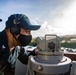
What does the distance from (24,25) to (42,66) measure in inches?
18.6

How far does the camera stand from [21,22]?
1.51 meters

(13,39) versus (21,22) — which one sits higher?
(21,22)

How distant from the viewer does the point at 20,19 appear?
153cm

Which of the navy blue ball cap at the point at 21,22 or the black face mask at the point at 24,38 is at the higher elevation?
the navy blue ball cap at the point at 21,22

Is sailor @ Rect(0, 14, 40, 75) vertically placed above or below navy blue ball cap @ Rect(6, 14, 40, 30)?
below

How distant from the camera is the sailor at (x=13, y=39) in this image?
4.91ft

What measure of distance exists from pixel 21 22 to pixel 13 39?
173mm

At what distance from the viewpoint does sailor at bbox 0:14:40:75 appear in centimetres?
150

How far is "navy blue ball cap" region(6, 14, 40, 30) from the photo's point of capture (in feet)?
4.91

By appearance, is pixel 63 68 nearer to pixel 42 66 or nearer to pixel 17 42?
pixel 42 66

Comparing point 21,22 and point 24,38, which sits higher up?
point 21,22

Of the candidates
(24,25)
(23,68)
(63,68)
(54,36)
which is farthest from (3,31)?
(63,68)

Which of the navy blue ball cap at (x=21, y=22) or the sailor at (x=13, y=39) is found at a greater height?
the navy blue ball cap at (x=21, y=22)

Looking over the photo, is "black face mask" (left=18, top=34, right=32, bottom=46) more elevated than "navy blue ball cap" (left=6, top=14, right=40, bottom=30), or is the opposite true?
"navy blue ball cap" (left=6, top=14, right=40, bottom=30)
